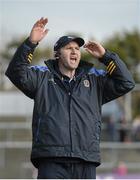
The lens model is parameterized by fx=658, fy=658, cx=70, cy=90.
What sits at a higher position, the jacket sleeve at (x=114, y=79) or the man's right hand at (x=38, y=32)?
the man's right hand at (x=38, y=32)

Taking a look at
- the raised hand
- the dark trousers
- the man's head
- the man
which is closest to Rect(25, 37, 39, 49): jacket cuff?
the man

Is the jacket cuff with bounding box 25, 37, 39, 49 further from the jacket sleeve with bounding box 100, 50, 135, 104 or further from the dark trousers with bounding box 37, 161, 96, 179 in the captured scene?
the dark trousers with bounding box 37, 161, 96, 179

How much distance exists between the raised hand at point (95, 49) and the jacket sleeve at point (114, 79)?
43 mm

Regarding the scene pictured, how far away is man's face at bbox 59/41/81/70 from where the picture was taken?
5213 mm

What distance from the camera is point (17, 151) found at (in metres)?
16.0

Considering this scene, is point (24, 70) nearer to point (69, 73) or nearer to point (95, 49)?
point (69, 73)

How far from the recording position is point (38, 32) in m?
5.17

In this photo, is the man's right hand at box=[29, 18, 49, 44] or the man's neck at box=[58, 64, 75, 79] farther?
the man's neck at box=[58, 64, 75, 79]

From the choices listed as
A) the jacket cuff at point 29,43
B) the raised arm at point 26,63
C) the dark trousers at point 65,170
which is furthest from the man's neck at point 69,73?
the dark trousers at point 65,170

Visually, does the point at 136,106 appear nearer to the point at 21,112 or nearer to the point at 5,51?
the point at 21,112

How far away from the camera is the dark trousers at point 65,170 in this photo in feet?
16.6

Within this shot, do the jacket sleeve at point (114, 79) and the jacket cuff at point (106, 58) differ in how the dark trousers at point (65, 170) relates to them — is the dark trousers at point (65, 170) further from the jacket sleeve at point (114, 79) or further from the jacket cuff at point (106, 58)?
the jacket cuff at point (106, 58)

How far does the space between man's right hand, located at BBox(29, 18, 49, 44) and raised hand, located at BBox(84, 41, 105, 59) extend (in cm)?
41

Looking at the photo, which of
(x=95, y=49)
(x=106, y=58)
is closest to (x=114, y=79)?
(x=106, y=58)
